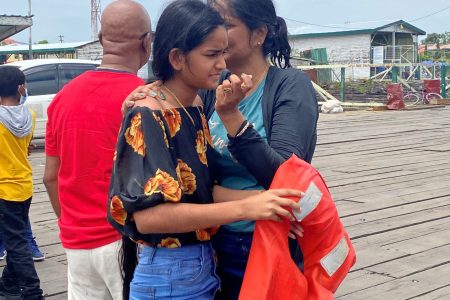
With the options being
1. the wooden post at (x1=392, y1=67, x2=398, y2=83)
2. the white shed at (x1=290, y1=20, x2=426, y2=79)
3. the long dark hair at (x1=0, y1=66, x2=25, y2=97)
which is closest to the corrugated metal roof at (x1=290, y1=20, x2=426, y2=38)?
the white shed at (x1=290, y1=20, x2=426, y2=79)

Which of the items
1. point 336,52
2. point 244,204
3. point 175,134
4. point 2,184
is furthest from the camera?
point 336,52

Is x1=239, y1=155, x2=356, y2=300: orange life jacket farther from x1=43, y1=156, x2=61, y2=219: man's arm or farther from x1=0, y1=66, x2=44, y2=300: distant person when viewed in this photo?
x1=0, y1=66, x2=44, y2=300: distant person

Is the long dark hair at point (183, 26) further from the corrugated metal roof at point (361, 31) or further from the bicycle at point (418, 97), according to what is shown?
the corrugated metal roof at point (361, 31)

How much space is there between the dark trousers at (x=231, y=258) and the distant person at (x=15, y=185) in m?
2.33

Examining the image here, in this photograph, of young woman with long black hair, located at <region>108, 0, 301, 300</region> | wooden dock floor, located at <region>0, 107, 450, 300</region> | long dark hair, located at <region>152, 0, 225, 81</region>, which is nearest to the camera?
young woman with long black hair, located at <region>108, 0, 301, 300</region>

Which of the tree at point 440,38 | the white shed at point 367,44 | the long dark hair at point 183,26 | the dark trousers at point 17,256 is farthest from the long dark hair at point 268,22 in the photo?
the tree at point 440,38

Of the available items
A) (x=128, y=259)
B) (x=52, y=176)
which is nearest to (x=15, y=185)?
(x=52, y=176)

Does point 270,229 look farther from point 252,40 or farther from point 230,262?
point 252,40

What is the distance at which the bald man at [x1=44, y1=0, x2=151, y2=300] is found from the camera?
2.64 m

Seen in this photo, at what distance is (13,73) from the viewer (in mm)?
4566

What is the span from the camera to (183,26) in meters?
2.01

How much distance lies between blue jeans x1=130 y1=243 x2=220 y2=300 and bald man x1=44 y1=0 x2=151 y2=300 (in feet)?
1.96

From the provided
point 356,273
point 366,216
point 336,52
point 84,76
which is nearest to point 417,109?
point 366,216

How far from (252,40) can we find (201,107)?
0.27m
